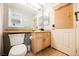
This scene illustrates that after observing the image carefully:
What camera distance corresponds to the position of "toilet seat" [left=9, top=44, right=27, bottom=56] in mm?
1201

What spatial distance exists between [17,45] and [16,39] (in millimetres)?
77

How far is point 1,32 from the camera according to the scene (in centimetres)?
124

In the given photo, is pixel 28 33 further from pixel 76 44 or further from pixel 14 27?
pixel 76 44

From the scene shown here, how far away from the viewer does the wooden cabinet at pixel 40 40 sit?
129 cm

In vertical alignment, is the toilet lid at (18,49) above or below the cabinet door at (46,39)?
below

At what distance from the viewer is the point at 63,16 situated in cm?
128

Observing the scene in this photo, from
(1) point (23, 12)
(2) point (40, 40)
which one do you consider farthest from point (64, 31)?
(1) point (23, 12)

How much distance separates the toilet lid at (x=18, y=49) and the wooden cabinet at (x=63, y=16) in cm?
50

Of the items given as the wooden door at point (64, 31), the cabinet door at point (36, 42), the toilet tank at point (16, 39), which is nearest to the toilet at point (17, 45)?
the toilet tank at point (16, 39)

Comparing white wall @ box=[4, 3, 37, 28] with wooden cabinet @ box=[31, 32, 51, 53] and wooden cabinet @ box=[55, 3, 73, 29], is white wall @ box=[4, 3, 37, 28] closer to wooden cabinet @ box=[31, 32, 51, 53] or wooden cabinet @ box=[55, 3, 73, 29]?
wooden cabinet @ box=[31, 32, 51, 53]

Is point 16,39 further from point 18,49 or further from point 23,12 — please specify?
point 23,12

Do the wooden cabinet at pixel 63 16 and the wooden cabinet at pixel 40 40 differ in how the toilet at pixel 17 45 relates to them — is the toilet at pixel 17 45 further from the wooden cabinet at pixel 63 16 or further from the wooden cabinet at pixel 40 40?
the wooden cabinet at pixel 63 16

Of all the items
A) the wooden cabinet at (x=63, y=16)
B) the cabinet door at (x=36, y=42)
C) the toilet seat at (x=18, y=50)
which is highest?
the wooden cabinet at (x=63, y=16)

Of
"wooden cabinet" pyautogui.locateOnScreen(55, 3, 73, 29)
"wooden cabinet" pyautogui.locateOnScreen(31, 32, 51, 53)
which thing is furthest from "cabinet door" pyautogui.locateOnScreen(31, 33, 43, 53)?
"wooden cabinet" pyautogui.locateOnScreen(55, 3, 73, 29)
